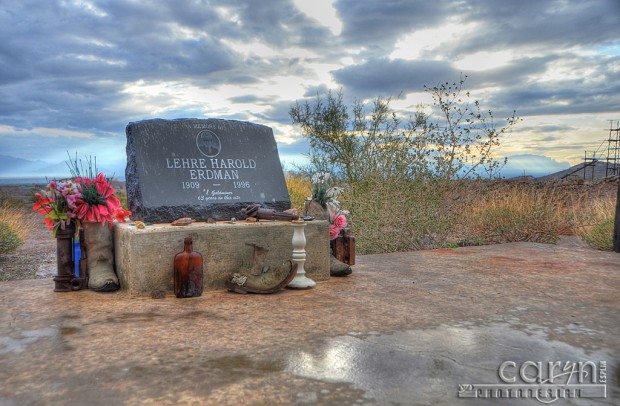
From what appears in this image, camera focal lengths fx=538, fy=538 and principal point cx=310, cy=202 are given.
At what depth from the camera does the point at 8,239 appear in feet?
29.8

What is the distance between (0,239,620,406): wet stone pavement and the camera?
2289mm

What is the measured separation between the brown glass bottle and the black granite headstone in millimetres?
782

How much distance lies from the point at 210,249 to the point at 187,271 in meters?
0.37

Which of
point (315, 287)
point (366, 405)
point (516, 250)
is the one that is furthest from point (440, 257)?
point (366, 405)

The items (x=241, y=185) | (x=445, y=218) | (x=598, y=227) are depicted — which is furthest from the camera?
(x=598, y=227)

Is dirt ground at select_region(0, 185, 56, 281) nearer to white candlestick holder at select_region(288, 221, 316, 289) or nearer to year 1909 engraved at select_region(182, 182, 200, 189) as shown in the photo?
year 1909 engraved at select_region(182, 182, 200, 189)

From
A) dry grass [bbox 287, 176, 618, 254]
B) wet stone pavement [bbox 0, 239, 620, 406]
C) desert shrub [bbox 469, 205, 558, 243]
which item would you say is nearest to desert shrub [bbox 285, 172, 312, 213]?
dry grass [bbox 287, 176, 618, 254]

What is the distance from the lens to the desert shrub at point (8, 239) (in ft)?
29.8

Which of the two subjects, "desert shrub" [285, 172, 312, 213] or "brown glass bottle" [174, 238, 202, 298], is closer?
"brown glass bottle" [174, 238, 202, 298]

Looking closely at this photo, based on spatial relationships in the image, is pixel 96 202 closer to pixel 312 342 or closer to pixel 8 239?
pixel 312 342

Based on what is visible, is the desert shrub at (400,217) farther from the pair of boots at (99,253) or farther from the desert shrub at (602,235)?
the pair of boots at (99,253)

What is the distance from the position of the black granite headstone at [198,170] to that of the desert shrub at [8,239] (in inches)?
205

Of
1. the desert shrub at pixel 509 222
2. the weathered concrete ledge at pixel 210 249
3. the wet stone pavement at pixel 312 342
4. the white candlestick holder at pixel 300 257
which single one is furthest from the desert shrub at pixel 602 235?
the white candlestick holder at pixel 300 257

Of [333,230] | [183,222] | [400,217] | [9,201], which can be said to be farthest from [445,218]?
[9,201]
